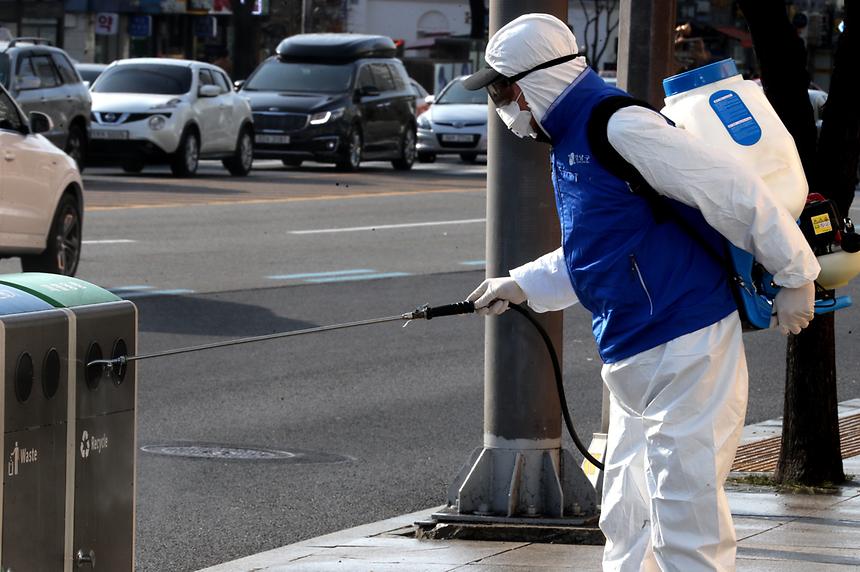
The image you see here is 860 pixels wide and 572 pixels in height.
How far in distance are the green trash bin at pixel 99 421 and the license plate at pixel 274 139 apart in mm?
24498

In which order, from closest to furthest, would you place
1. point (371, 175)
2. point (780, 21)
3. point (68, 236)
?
point (780, 21), point (68, 236), point (371, 175)

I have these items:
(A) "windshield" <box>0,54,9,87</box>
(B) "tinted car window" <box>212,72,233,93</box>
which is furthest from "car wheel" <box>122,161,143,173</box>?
(A) "windshield" <box>0,54,9,87</box>

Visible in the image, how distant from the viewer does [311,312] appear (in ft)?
42.2

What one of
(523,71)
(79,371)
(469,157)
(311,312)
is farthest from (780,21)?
(469,157)

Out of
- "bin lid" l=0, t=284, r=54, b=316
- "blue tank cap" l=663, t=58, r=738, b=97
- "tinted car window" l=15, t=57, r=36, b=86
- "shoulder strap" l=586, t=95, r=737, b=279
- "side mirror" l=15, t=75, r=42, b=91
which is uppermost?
"blue tank cap" l=663, t=58, r=738, b=97

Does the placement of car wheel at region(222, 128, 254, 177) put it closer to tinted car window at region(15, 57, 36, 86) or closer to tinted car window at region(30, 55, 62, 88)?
tinted car window at region(30, 55, 62, 88)

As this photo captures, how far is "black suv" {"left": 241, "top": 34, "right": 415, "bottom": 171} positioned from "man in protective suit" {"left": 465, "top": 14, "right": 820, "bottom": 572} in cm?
2428

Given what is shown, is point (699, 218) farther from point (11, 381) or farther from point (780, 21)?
point (780, 21)

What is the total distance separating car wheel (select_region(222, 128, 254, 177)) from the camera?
28094 millimetres

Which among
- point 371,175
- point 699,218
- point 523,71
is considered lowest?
point 371,175

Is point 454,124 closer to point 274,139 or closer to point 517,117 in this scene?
point 274,139

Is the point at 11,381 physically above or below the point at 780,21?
below

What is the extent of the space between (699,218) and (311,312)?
28.0 ft

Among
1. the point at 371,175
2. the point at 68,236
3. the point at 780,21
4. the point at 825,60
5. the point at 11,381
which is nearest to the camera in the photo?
the point at 11,381
